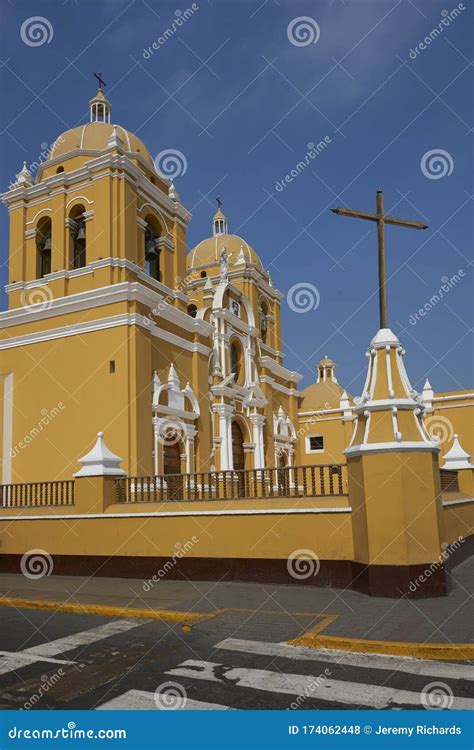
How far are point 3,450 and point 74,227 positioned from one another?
6147mm

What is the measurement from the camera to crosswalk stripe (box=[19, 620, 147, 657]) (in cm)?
549

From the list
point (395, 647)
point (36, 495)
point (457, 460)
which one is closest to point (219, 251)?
point (457, 460)

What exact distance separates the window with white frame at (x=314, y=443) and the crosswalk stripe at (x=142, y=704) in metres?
25.0

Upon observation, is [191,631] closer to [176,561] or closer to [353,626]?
[353,626]

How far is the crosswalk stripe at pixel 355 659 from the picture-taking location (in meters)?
4.71

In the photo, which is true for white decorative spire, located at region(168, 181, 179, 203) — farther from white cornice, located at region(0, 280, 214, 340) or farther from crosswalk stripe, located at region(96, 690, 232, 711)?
crosswalk stripe, located at region(96, 690, 232, 711)

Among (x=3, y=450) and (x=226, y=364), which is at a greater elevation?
(x=226, y=364)

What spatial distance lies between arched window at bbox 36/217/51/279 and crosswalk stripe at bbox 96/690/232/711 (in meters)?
14.5

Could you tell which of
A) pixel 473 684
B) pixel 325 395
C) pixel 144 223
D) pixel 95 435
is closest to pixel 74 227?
pixel 144 223

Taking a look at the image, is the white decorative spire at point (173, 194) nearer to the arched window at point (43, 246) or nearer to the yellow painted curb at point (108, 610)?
the arched window at point (43, 246)

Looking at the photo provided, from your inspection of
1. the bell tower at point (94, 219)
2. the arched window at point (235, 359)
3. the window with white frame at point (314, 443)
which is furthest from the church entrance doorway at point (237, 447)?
the window with white frame at point (314, 443)

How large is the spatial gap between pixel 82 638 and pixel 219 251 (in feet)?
72.8

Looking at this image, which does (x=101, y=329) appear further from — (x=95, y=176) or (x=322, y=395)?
(x=322, y=395)

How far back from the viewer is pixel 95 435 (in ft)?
47.4
